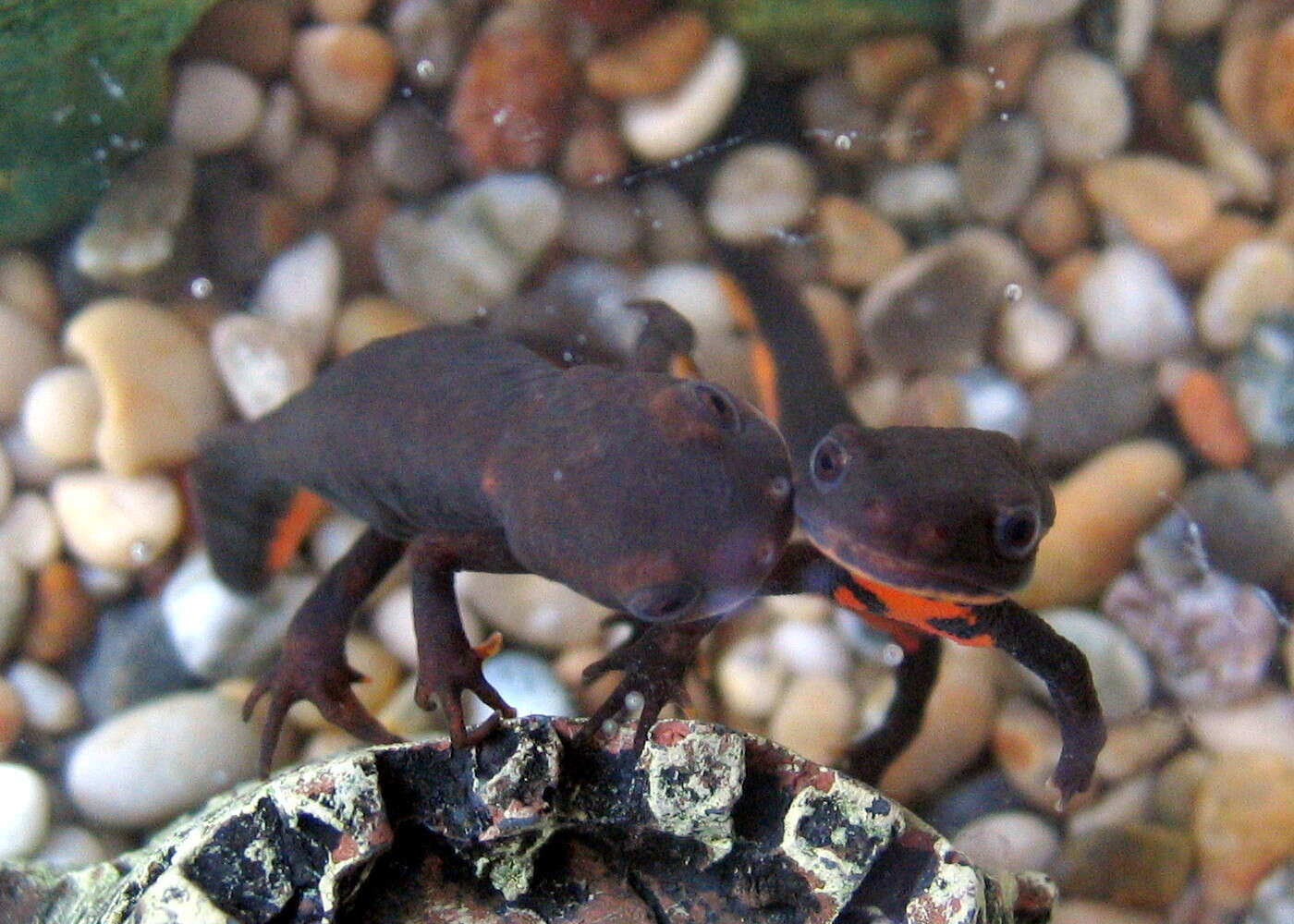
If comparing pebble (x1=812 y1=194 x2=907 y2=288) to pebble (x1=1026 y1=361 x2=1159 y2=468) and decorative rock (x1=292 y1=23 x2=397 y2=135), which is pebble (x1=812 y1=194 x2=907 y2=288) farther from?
decorative rock (x1=292 y1=23 x2=397 y2=135)

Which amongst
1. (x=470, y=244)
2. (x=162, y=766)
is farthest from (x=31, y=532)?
(x=470, y=244)

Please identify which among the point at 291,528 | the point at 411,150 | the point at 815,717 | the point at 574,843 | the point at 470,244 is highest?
the point at 411,150

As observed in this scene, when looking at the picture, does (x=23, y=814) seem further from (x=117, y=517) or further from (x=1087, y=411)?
(x=1087, y=411)

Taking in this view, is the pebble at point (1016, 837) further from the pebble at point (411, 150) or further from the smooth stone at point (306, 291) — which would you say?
the pebble at point (411, 150)

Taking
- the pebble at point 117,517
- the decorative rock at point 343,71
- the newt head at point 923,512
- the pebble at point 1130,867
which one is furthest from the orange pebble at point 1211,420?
the pebble at point 117,517

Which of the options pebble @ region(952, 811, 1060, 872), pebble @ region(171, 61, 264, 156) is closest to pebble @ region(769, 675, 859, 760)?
pebble @ region(952, 811, 1060, 872)

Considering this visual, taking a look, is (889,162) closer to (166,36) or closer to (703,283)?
(703,283)

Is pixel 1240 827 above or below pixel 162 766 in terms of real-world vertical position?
below
